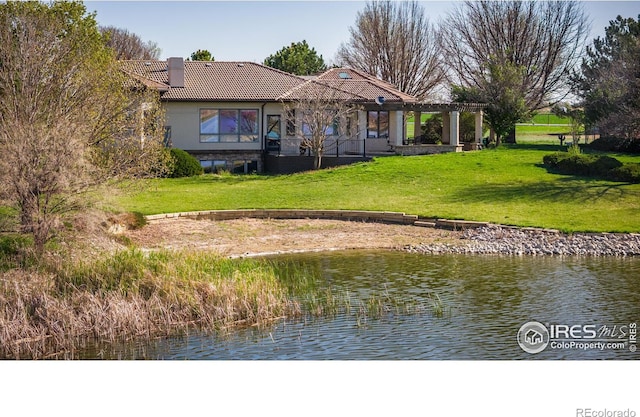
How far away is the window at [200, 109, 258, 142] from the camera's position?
43.9 m

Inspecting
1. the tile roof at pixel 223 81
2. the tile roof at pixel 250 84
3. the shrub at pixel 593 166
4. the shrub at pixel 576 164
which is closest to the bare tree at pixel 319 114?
the tile roof at pixel 250 84

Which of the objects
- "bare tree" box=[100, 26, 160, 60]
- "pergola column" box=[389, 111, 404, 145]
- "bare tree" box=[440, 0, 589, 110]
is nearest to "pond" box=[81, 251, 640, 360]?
"pergola column" box=[389, 111, 404, 145]

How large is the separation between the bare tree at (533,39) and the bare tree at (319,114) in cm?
1328

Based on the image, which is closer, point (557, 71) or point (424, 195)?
point (424, 195)

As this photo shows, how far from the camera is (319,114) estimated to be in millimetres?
40344

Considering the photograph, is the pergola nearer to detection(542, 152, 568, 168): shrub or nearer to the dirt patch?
detection(542, 152, 568, 168): shrub

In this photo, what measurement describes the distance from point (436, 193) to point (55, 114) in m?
16.0

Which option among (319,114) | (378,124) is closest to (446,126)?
(378,124)

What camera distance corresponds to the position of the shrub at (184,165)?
128ft

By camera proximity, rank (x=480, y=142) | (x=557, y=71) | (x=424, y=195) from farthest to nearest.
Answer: (x=557, y=71) < (x=480, y=142) < (x=424, y=195)

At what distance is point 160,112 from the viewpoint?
2881 cm
